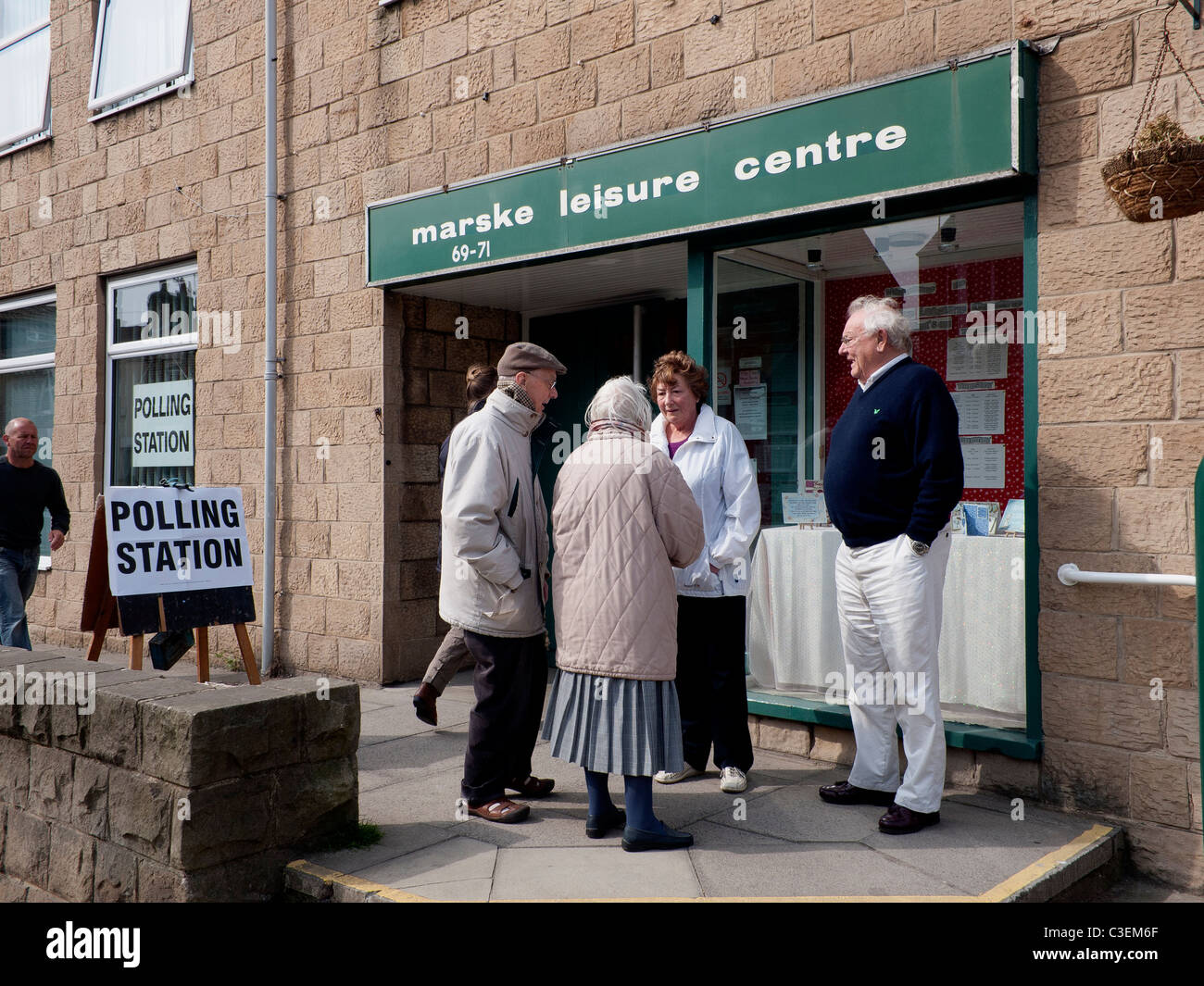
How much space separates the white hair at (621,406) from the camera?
12.3 ft

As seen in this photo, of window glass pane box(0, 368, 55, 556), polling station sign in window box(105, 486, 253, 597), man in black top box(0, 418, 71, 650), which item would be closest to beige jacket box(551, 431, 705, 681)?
polling station sign in window box(105, 486, 253, 597)

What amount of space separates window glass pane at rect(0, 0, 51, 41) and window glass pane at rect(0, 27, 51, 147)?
0.16 metres

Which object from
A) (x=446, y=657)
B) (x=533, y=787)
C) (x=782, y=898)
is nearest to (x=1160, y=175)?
(x=782, y=898)

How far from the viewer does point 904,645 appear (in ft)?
12.9

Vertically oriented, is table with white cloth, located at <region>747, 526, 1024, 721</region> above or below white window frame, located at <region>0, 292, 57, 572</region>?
below

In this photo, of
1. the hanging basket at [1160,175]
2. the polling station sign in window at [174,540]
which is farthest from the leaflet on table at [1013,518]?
the polling station sign in window at [174,540]

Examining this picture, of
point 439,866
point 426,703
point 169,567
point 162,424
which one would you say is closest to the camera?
point 439,866

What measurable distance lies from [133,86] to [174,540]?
15.6ft

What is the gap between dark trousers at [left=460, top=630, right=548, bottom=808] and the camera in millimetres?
4027

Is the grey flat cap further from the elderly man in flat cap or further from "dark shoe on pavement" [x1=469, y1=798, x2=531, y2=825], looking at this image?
"dark shoe on pavement" [x1=469, y1=798, x2=531, y2=825]

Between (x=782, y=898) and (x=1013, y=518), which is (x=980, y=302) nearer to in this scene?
(x=1013, y=518)

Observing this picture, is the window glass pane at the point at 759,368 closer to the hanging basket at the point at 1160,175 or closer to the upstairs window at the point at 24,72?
the hanging basket at the point at 1160,175

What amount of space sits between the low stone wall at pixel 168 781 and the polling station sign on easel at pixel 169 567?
125cm
